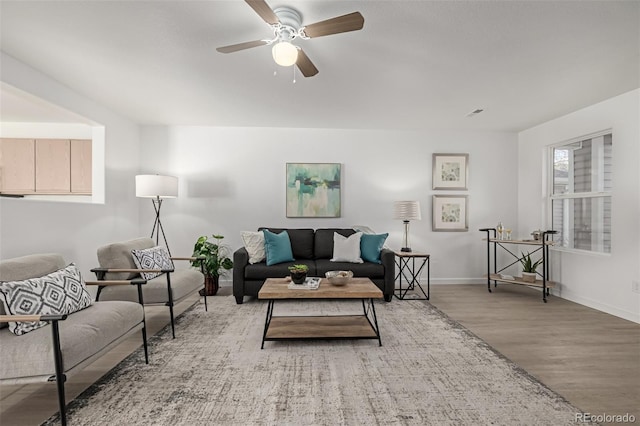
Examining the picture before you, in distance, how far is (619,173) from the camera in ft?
12.1

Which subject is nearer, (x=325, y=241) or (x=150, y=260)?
(x=150, y=260)

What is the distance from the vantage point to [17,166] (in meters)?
4.44

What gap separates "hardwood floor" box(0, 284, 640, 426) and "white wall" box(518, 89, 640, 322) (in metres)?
0.23

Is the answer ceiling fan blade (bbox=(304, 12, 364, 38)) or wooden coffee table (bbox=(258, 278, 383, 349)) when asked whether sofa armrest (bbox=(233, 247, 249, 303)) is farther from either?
→ ceiling fan blade (bbox=(304, 12, 364, 38))

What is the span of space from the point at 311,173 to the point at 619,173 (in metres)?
3.88

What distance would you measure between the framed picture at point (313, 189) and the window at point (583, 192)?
10.5 ft

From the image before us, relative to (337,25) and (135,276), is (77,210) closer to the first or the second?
(135,276)

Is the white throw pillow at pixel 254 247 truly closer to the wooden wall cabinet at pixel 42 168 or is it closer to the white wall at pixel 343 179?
the white wall at pixel 343 179

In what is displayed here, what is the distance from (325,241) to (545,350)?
9.42 ft

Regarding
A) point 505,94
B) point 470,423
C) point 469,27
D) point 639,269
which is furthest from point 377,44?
point 639,269

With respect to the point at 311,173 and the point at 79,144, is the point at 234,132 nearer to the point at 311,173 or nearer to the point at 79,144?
the point at 311,173

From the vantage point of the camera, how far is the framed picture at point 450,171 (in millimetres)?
5273

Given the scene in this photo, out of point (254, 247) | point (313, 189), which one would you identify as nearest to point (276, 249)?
point (254, 247)

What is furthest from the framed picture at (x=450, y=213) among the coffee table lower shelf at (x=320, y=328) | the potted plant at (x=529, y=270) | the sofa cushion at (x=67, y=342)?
the sofa cushion at (x=67, y=342)
